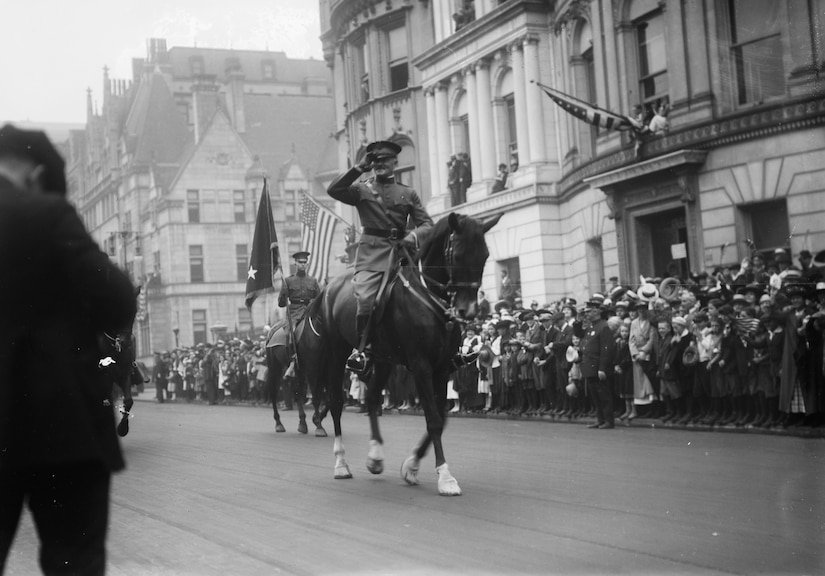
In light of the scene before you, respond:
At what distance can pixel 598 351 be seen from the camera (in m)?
17.4

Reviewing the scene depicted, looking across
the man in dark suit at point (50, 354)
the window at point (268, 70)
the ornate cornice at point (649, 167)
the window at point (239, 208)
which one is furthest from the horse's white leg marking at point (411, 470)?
the window at point (268, 70)

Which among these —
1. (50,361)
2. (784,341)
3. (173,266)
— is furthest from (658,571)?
(173,266)

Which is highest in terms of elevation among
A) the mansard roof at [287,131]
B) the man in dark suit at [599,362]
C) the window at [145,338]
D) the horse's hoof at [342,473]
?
the mansard roof at [287,131]

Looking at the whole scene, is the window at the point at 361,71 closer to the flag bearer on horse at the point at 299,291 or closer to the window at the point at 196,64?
the flag bearer on horse at the point at 299,291

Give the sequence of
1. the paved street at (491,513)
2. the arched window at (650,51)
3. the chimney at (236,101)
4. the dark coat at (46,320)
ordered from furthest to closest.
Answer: the chimney at (236,101)
the arched window at (650,51)
the paved street at (491,513)
the dark coat at (46,320)

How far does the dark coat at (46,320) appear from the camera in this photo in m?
3.59

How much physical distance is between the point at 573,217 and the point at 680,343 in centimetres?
A: 1312

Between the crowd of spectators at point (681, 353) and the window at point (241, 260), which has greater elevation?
A: the window at point (241, 260)

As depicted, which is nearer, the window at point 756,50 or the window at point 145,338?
the window at point 756,50

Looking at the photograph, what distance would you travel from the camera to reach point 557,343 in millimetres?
19062

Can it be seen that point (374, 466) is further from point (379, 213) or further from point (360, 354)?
point (379, 213)

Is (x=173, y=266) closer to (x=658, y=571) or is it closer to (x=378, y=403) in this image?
(x=378, y=403)

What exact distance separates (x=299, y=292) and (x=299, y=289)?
5cm

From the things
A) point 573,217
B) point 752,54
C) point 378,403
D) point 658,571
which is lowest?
point 658,571
